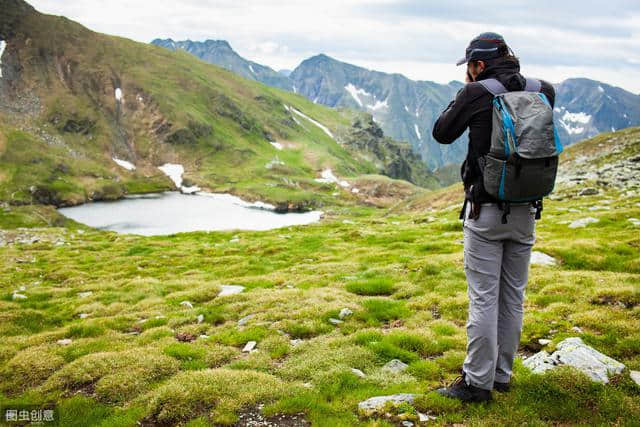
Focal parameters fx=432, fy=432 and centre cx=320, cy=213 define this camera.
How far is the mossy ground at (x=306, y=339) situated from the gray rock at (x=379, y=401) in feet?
0.72

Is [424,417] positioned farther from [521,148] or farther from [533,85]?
[533,85]

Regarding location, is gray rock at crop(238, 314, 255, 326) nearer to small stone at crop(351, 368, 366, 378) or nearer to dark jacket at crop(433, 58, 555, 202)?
small stone at crop(351, 368, 366, 378)

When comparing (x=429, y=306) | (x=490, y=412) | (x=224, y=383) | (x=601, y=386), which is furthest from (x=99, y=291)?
(x=601, y=386)

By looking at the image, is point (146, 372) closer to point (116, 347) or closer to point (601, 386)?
point (116, 347)

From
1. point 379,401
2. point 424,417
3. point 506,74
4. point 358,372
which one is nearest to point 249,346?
point 358,372

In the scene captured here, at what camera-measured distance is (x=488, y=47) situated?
801 centimetres

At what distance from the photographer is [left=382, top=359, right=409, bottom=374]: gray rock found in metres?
10.6

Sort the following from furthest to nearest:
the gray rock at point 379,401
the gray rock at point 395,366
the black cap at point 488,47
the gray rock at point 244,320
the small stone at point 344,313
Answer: the gray rock at point 244,320
the small stone at point 344,313
the gray rock at point 395,366
the gray rock at point 379,401
the black cap at point 488,47

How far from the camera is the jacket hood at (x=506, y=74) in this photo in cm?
784

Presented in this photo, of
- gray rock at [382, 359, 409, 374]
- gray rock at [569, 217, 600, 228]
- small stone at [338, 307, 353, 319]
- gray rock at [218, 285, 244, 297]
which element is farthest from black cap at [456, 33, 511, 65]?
gray rock at [569, 217, 600, 228]

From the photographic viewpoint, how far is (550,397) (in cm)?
846

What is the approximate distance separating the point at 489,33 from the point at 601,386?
283 inches

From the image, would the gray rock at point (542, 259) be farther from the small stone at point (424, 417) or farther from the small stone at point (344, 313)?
the small stone at point (424, 417)

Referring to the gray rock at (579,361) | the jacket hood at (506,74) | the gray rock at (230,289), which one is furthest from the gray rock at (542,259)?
the jacket hood at (506,74)
